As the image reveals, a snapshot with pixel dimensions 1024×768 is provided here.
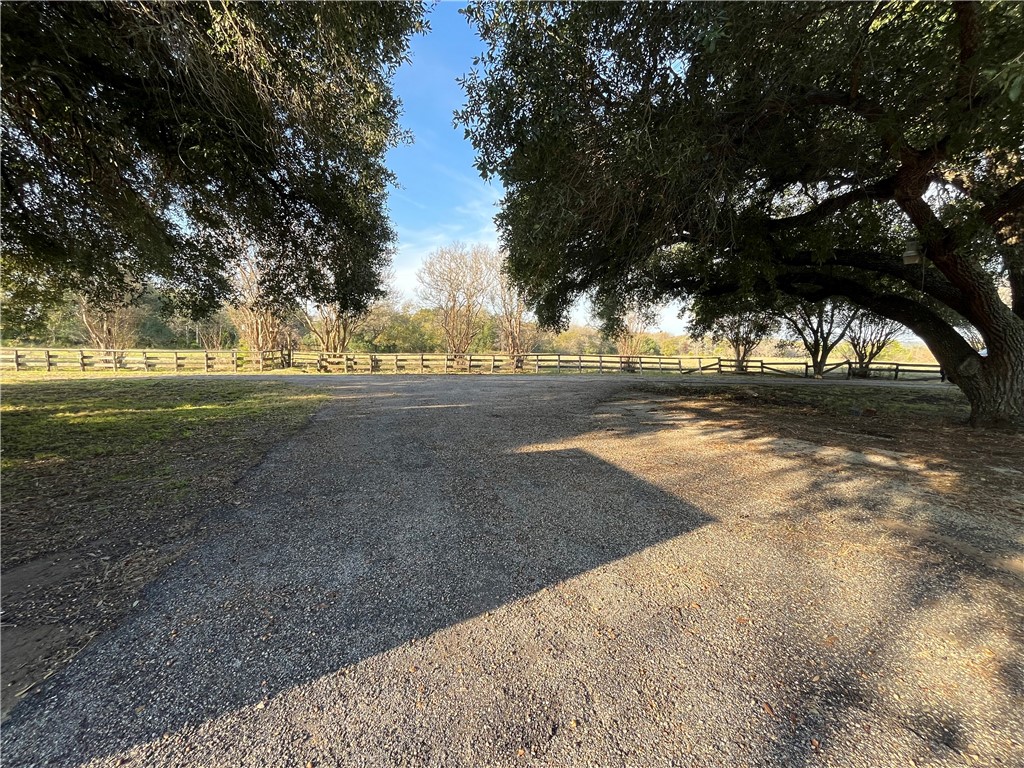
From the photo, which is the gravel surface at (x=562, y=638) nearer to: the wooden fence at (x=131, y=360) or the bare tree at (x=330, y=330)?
the wooden fence at (x=131, y=360)

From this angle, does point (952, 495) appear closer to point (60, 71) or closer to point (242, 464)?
point (242, 464)

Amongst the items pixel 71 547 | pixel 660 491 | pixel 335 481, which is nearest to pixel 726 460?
pixel 660 491

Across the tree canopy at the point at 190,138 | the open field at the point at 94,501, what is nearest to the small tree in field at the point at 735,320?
the tree canopy at the point at 190,138

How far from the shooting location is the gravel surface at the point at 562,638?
1402mm

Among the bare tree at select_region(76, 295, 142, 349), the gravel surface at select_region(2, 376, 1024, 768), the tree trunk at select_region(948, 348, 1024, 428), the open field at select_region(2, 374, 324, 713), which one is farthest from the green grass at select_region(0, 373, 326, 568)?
the bare tree at select_region(76, 295, 142, 349)

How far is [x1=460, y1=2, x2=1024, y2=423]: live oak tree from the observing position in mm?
3578

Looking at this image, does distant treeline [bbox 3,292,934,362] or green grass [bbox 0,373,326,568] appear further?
distant treeline [bbox 3,292,934,362]

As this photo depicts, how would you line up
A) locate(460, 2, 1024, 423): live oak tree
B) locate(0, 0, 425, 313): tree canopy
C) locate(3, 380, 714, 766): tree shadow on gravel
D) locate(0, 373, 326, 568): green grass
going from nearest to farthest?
locate(3, 380, 714, 766): tree shadow on gravel, locate(0, 373, 326, 568): green grass, locate(0, 0, 425, 313): tree canopy, locate(460, 2, 1024, 423): live oak tree

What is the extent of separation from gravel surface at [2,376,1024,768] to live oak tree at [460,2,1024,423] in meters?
2.97

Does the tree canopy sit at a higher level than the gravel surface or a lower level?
higher

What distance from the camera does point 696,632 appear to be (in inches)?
76.2

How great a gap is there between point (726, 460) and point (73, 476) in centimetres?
688

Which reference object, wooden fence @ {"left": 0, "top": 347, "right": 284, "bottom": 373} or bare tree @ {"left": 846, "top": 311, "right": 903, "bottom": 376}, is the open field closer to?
wooden fence @ {"left": 0, "top": 347, "right": 284, "bottom": 373}

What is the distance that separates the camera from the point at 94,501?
10.6ft
